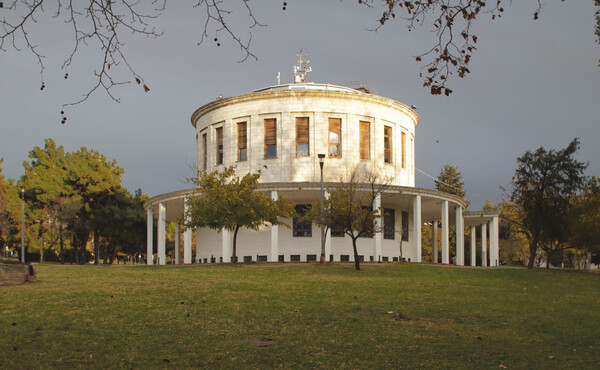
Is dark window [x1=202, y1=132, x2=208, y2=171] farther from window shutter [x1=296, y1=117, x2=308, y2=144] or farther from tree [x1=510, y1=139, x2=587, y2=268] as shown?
tree [x1=510, y1=139, x2=587, y2=268]

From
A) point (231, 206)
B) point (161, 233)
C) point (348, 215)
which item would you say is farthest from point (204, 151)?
point (348, 215)

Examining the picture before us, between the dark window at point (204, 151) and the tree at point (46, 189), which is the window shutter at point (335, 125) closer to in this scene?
the dark window at point (204, 151)

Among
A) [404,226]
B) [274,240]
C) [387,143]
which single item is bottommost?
[274,240]

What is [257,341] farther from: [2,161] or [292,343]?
[2,161]

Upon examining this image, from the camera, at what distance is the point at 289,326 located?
14.6m

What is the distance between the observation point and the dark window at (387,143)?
53875 mm

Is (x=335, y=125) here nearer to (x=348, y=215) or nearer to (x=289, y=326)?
(x=348, y=215)

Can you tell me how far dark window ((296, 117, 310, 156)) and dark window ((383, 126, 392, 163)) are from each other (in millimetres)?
6762

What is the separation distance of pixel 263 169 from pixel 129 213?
19.4 meters

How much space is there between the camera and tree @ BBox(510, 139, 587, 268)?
42281 mm

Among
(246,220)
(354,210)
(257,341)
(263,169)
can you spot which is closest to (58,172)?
(263,169)

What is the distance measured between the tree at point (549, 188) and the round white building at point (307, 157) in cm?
734

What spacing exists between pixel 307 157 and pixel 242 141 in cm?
577

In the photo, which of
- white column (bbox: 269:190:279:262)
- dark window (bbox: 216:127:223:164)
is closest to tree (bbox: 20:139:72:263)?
dark window (bbox: 216:127:223:164)
